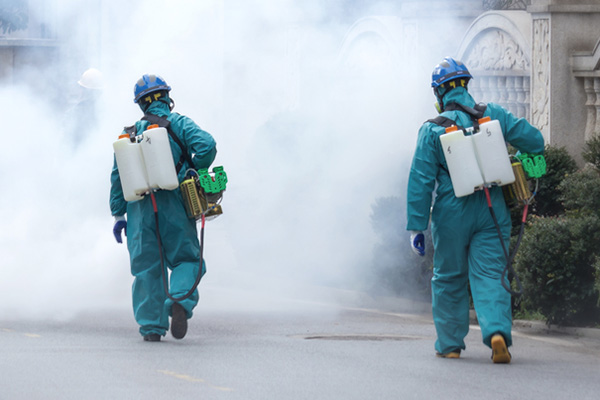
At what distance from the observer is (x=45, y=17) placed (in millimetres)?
31547

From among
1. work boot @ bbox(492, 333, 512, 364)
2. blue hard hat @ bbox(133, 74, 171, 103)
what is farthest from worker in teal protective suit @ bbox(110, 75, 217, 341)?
work boot @ bbox(492, 333, 512, 364)

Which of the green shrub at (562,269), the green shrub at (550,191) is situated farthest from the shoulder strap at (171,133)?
the green shrub at (550,191)

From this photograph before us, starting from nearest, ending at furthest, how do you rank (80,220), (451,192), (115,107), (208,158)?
(451,192), (208,158), (80,220), (115,107)

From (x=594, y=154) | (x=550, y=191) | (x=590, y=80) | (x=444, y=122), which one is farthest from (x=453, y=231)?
(x=590, y=80)

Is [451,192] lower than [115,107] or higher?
lower

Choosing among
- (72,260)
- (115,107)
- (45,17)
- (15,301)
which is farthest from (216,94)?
(45,17)

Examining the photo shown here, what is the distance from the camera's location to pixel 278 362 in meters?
7.32

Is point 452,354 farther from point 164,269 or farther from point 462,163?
point 164,269

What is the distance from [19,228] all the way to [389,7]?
17.3ft

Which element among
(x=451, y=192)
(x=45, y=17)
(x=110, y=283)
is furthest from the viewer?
(x=45, y=17)

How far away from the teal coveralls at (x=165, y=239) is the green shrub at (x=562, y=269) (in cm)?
223

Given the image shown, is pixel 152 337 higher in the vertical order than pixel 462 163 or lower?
lower

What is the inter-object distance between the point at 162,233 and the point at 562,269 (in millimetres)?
2642

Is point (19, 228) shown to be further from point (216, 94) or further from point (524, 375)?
point (524, 375)
